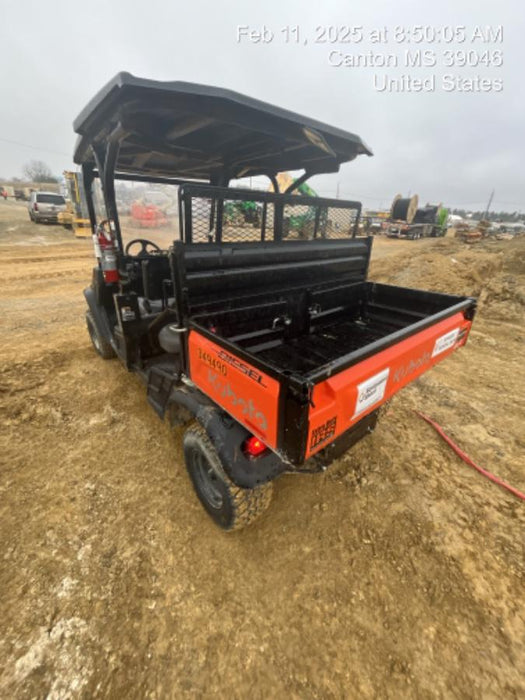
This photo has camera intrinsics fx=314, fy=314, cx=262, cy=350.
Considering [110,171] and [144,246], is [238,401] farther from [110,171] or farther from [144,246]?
[144,246]

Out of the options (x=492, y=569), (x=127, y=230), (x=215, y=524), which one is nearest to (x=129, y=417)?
(x=215, y=524)

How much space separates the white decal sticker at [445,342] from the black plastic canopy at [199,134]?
156 cm

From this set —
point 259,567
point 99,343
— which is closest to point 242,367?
point 259,567

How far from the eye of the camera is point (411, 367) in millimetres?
1871

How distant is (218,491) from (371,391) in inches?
48.6

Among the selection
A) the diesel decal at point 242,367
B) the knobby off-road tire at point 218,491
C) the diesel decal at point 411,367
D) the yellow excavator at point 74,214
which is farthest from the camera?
the yellow excavator at point 74,214

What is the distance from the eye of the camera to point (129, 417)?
10.3 feet

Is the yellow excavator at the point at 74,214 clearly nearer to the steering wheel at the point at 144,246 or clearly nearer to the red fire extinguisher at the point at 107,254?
the steering wheel at the point at 144,246

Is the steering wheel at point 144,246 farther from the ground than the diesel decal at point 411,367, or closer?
farther from the ground

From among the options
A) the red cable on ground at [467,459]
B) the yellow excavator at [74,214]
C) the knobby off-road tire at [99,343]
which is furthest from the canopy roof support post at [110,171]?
the yellow excavator at [74,214]

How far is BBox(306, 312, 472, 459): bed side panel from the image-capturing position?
1.31 metres

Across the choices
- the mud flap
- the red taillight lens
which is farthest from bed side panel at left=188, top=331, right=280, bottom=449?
the mud flap

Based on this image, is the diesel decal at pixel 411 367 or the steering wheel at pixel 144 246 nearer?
the diesel decal at pixel 411 367

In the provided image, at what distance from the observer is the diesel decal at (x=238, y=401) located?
144cm
